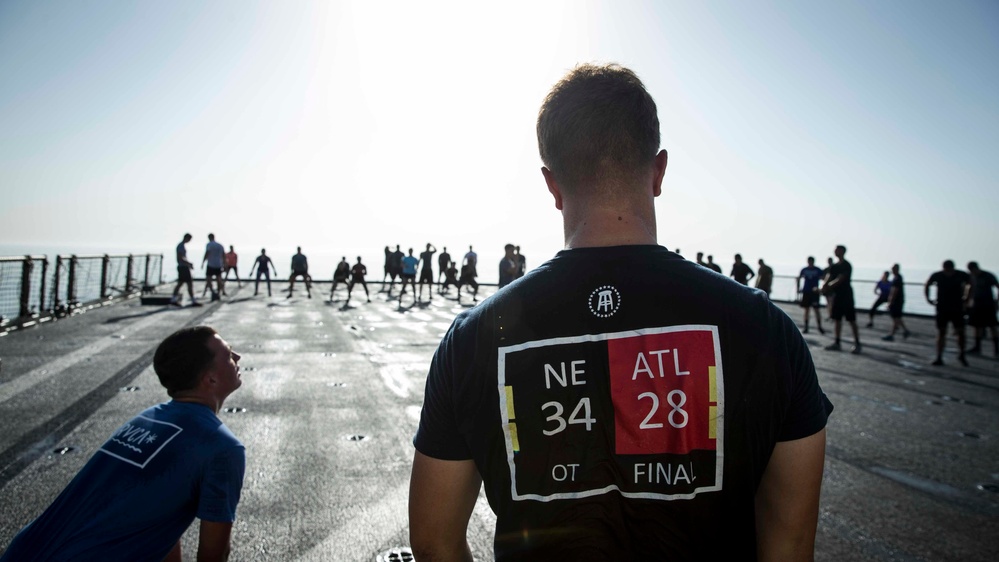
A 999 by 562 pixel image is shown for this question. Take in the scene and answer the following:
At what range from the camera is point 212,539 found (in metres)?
2.05

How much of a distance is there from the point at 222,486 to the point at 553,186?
1.68 metres

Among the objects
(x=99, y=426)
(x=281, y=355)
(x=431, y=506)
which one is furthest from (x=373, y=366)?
(x=431, y=506)

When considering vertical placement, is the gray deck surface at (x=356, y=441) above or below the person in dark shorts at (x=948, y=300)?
below

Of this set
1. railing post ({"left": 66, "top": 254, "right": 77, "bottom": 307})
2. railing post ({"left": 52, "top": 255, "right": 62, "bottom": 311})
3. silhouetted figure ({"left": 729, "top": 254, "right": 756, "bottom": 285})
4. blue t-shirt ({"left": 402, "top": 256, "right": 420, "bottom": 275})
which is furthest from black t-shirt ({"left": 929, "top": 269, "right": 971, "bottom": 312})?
railing post ({"left": 66, "top": 254, "right": 77, "bottom": 307})

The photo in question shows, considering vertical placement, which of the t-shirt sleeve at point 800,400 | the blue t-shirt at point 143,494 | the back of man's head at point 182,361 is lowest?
the blue t-shirt at point 143,494

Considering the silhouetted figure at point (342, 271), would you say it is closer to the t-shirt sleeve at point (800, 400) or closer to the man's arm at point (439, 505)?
the man's arm at point (439, 505)

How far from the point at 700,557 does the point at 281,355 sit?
8686 mm

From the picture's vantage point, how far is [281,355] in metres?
8.97

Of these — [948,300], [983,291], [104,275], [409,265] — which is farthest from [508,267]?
[104,275]

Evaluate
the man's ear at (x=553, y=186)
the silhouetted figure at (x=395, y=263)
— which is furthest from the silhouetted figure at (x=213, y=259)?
the man's ear at (x=553, y=186)

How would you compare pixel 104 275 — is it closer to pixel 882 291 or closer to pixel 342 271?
pixel 342 271

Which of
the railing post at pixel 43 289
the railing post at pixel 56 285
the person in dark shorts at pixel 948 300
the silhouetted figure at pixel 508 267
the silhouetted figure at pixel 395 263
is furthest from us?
the silhouetted figure at pixel 395 263

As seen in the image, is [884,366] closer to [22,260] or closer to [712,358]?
[712,358]

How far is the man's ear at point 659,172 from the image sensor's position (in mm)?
1444
